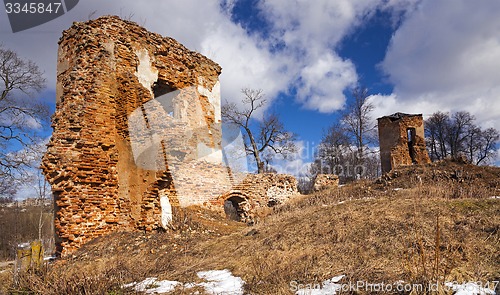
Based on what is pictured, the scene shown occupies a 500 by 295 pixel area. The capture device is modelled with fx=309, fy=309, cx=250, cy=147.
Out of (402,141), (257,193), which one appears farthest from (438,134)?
(257,193)

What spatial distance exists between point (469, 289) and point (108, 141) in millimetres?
8802

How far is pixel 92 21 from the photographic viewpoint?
9625 mm

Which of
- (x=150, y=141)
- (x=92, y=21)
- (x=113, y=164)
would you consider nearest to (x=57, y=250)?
(x=113, y=164)

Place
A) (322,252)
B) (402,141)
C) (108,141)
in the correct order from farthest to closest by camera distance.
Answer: (402,141)
(108,141)
(322,252)

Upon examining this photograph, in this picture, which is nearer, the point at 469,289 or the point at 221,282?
the point at 469,289

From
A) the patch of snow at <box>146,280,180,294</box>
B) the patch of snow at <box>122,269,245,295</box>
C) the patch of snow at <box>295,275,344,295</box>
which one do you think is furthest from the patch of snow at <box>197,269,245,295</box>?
the patch of snow at <box>295,275,344,295</box>

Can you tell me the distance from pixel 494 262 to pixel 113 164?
8852 mm

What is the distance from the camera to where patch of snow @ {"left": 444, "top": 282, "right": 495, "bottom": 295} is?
10.4 ft

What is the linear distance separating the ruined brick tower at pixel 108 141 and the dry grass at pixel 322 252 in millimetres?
814

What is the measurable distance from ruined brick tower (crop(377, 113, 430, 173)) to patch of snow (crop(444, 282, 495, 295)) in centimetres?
2048

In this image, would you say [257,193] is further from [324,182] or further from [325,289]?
[325,289]

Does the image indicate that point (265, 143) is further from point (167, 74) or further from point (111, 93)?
point (111, 93)

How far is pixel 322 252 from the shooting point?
5.19 metres

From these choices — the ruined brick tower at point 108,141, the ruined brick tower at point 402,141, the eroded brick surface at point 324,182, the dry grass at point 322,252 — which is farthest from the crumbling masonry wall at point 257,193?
the ruined brick tower at point 402,141
